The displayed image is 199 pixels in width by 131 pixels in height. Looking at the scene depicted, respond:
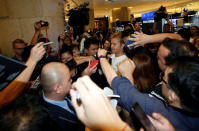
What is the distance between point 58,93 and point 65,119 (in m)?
0.27

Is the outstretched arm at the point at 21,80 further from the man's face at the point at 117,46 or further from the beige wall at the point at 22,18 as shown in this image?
the beige wall at the point at 22,18

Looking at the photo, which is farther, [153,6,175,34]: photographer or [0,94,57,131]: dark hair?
[153,6,175,34]: photographer

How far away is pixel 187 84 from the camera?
2.64ft

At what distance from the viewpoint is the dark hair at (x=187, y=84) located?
0.78 metres

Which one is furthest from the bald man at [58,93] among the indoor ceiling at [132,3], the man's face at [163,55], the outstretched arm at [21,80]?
the indoor ceiling at [132,3]

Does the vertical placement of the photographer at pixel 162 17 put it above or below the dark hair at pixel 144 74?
above

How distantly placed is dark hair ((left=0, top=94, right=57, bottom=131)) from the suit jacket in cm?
54

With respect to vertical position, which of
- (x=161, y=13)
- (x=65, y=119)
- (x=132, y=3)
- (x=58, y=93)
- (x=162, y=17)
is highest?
(x=132, y=3)

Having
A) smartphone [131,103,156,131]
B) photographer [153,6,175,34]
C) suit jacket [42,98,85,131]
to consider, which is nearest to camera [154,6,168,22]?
photographer [153,6,175,34]

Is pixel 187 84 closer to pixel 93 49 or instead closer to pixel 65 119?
pixel 65 119

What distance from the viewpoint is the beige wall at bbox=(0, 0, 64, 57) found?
130 inches

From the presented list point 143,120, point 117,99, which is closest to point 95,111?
point 143,120

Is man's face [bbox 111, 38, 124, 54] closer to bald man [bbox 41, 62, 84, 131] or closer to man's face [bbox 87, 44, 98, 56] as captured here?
man's face [bbox 87, 44, 98, 56]

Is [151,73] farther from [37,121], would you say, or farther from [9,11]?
[9,11]
